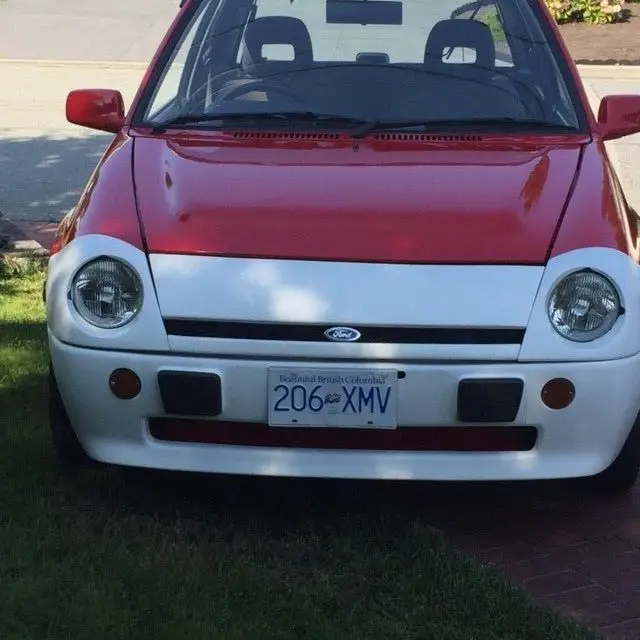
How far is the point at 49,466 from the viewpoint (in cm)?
420

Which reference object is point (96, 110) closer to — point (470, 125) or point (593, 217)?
point (470, 125)

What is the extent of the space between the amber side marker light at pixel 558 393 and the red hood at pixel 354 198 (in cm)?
34

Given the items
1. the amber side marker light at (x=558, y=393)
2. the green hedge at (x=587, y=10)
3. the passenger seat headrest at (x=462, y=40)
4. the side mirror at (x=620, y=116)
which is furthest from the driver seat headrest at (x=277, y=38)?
the green hedge at (x=587, y=10)

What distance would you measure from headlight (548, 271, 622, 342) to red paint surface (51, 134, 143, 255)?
3.81 ft

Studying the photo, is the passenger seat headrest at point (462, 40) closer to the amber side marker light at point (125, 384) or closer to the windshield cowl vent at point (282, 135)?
the windshield cowl vent at point (282, 135)

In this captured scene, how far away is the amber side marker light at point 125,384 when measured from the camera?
3475 millimetres

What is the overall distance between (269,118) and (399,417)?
4.87 feet

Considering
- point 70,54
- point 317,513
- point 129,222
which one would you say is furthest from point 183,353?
point 70,54

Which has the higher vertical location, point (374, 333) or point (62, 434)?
point (374, 333)

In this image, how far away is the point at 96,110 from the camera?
15.6 ft

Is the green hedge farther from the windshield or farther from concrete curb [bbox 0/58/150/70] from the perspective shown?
the windshield

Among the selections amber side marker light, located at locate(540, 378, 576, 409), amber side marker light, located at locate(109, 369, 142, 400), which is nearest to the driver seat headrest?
amber side marker light, located at locate(109, 369, 142, 400)

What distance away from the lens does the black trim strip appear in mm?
3400

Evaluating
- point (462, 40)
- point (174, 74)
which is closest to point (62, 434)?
point (174, 74)
